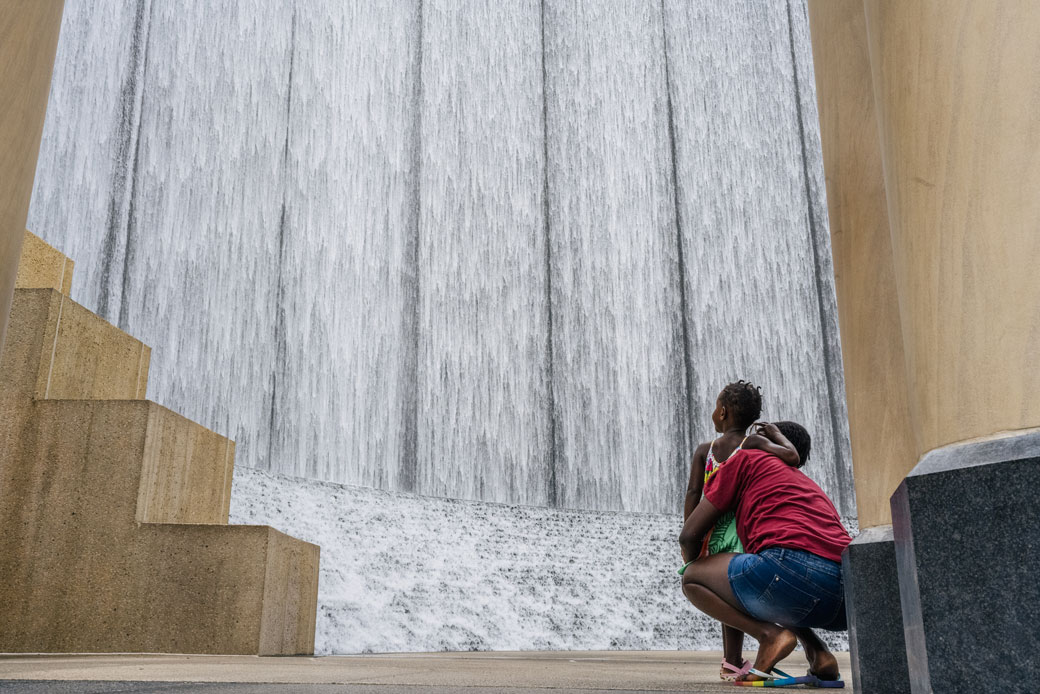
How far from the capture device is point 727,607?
2.39 meters

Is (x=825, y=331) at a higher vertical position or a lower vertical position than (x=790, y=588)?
higher

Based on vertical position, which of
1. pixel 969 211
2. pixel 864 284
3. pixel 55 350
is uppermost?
pixel 55 350

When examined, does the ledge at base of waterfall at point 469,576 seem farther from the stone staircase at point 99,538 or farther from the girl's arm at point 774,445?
the girl's arm at point 774,445

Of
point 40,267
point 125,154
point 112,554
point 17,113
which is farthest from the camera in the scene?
point 125,154

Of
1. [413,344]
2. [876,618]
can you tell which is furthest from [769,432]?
[413,344]

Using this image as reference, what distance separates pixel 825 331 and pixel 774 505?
807 centimetres

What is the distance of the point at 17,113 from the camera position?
161 centimetres

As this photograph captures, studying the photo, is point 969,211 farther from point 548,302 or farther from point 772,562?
point 548,302

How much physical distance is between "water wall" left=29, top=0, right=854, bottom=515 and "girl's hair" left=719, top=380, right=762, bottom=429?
605 cm

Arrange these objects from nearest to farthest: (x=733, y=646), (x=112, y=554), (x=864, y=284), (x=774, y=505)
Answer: (x=864, y=284)
(x=774, y=505)
(x=733, y=646)
(x=112, y=554)

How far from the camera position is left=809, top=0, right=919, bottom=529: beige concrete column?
2191 mm

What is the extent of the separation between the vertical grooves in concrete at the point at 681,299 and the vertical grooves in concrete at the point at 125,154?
5.23 metres

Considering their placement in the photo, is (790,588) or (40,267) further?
(40,267)

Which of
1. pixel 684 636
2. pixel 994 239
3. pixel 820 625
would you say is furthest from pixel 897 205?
pixel 684 636
